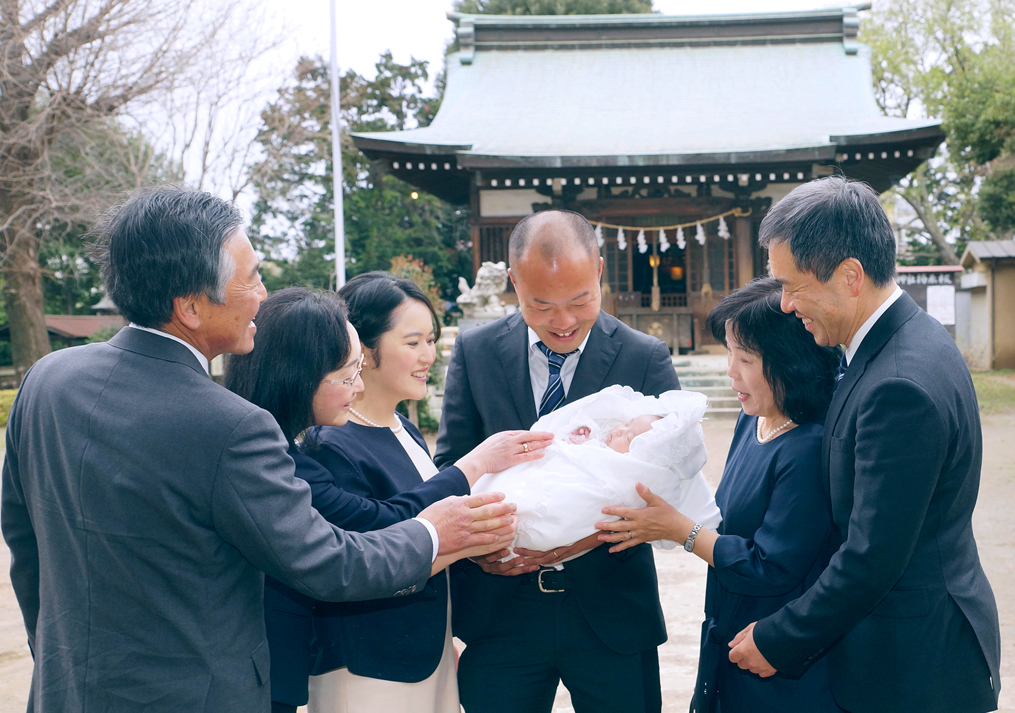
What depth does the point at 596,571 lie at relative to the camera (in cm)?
216

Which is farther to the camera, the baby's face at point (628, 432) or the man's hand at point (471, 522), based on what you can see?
the baby's face at point (628, 432)

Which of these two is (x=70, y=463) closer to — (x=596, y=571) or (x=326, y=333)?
(x=326, y=333)

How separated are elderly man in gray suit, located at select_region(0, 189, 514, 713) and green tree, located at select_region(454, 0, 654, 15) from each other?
24541 millimetres

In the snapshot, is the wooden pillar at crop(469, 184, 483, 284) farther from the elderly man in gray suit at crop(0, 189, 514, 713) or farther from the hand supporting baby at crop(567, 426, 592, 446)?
the elderly man in gray suit at crop(0, 189, 514, 713)

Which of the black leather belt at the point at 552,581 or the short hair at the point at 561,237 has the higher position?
the short hair at the point at 561,237

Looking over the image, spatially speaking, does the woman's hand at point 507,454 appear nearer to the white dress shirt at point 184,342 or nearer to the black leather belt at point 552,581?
the black leather belt at point 552,581

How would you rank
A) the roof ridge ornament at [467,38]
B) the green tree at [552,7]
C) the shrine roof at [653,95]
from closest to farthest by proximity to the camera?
1. the shrine roof at [653,95]
2. the roof ridge ornament at [467,38]
3. the green tree at [552,7]

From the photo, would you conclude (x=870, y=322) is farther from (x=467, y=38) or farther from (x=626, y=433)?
(x=467, y=38)

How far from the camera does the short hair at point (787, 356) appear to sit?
1.98m

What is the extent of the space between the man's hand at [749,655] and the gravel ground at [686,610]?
154 cm

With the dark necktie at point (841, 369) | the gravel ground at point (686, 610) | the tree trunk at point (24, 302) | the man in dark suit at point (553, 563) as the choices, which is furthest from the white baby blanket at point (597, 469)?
the tree trunk at point (24, 302)

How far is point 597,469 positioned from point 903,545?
28.1 inches

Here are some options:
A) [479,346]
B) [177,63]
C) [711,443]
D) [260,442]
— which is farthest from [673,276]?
[260,442]

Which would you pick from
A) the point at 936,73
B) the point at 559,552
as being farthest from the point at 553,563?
the point at 936,73
